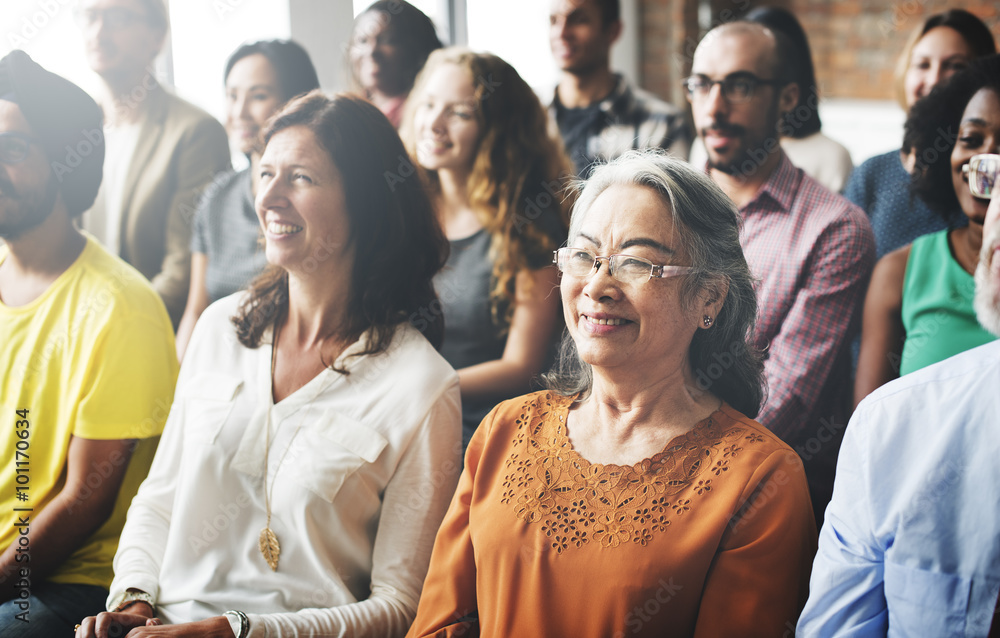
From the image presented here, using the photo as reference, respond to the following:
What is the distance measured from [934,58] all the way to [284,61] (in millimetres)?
1733

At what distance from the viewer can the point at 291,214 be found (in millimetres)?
1503

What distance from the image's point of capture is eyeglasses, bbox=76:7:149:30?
204 cm

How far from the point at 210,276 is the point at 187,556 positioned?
2.83 feet

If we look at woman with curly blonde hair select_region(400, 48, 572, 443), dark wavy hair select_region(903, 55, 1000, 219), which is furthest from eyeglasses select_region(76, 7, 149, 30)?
dark wavy hair select_region(903, 55, 1000, 219)

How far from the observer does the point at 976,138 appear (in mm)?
1397

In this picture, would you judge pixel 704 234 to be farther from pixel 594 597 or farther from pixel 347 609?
pixel 347 609

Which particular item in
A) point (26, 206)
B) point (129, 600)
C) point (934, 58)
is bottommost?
point (129, 600)

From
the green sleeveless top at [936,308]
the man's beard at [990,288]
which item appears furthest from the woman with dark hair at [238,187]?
the man's beard at [990,288]

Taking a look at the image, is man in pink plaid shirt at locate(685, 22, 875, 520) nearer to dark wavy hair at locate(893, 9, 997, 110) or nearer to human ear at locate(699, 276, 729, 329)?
human ear at locate(699, 276, 729, 329)

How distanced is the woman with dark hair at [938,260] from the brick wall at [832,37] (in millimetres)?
3368

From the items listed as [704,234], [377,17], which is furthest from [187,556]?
[377,17]

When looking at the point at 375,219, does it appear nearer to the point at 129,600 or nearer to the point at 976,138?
the point at 129,600

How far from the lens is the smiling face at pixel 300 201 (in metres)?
Answer: 1.50

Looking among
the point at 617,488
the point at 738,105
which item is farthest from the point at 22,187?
the point at 738,105
